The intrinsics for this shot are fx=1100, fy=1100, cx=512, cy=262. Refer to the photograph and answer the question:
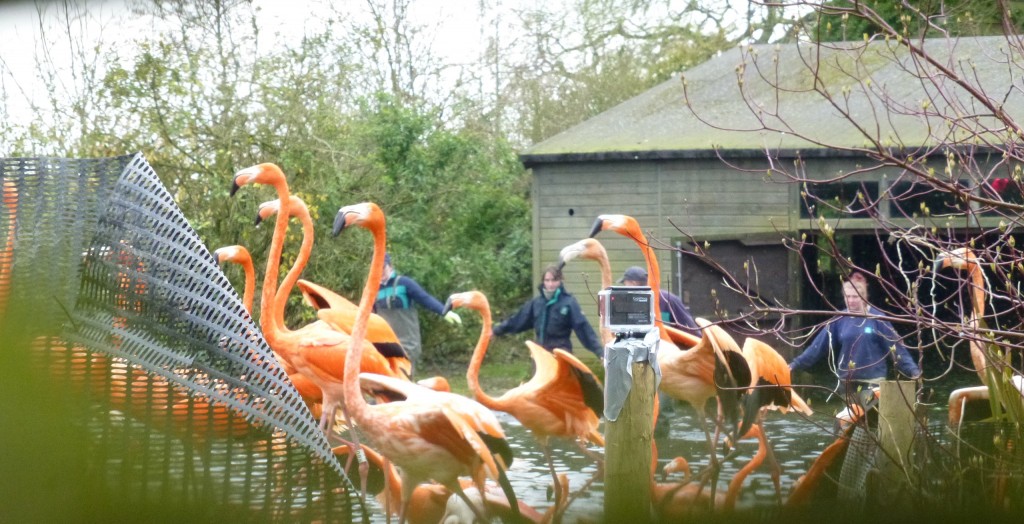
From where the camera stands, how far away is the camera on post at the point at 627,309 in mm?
3418

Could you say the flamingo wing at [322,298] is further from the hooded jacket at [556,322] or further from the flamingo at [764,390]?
the flamingo at [764,390]

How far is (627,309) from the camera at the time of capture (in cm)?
345

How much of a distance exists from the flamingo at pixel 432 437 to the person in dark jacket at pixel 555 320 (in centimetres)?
415

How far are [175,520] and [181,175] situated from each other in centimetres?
1000

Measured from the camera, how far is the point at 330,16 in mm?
9430

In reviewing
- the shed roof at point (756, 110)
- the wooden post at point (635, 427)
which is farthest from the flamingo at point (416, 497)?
the shed roof at point (756, 110)

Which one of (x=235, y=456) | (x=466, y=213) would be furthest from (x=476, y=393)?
(x=466, y=213)

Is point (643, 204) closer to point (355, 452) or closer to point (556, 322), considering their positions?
point (556, 322)

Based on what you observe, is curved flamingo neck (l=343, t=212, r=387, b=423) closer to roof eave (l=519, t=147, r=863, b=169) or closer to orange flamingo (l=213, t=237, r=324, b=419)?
orange flamingo (l=213, t=237, r=324, b=419)

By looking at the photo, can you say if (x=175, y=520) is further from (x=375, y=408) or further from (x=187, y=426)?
(x=375, y=408)

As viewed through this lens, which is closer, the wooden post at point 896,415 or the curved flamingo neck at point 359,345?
the wooden post at point 896,415

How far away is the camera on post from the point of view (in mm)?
3418

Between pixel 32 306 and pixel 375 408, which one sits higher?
pixel 32 306

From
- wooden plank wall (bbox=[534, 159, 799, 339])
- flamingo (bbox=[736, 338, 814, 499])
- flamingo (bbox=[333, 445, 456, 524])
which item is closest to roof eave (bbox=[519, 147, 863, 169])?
wooden plank wall (bbox=[534, 159, 799, 339])
